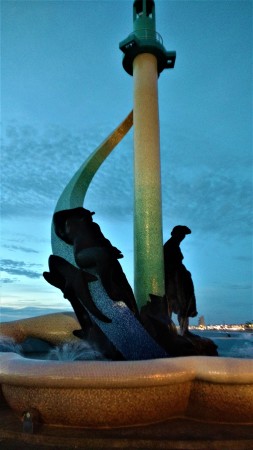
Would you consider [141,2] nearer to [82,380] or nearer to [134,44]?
[134,44]

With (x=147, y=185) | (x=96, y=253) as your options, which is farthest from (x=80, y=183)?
(x=96, y=253)

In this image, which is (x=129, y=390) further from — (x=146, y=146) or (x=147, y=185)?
(x=146, y=146)

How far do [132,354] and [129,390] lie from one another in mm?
1833

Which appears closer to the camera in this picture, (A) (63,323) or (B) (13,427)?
(B) (13,427)

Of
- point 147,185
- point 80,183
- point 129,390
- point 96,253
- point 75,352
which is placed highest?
point 147,185

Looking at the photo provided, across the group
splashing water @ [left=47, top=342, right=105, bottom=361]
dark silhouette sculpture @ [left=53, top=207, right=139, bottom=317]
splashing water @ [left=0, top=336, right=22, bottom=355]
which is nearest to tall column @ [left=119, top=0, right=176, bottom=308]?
splashing water @ [left=47, top=342, right=105, bottom=361]

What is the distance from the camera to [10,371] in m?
3.11

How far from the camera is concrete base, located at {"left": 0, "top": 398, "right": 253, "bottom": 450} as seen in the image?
106 inches

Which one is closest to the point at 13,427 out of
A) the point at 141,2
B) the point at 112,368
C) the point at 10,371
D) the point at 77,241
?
the point at 10,371

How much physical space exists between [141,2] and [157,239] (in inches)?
208

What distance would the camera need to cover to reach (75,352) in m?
6.28

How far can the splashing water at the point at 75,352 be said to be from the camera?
17.6ft

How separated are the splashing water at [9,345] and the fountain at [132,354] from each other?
0.19m

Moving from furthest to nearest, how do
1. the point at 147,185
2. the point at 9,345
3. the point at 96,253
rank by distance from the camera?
the point at 147,185 → the point at 9,345 → the point at 96,253
